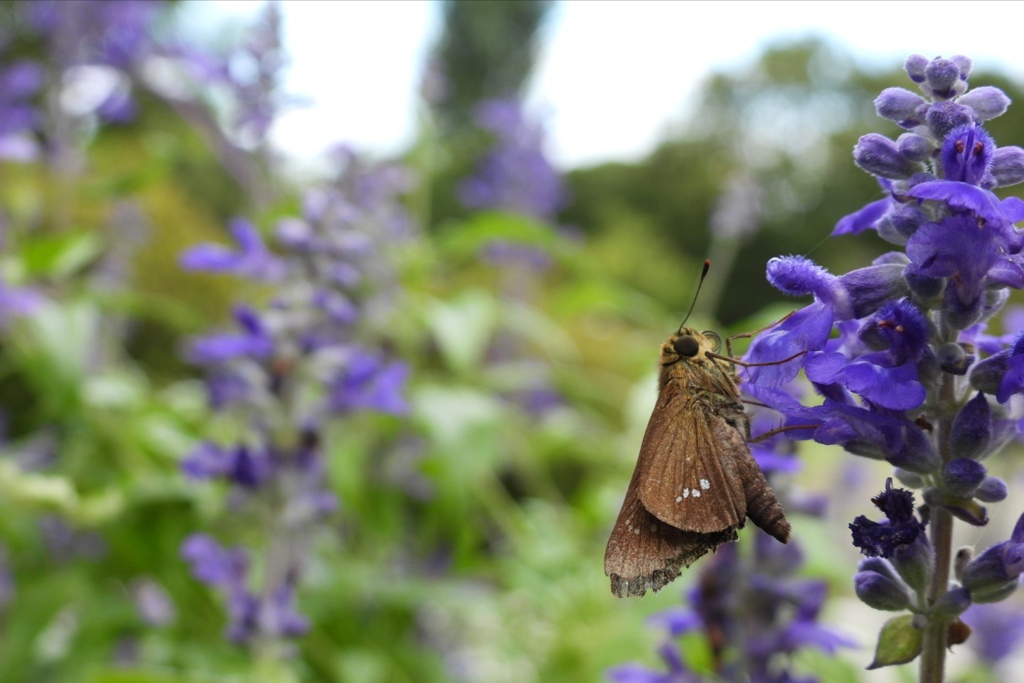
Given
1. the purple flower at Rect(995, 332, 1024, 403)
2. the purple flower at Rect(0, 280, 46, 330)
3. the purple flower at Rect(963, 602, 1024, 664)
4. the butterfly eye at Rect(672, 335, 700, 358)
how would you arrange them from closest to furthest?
1. the purple flower at Rect(995, 332, 1024, 403)
2. the butterfly eye at Rect(672, 335, 700, 358)
3. the purple flower at Rect(0, 280, 46, 330)
4. the purple flower at Rect(963, 602, 1024, 664)

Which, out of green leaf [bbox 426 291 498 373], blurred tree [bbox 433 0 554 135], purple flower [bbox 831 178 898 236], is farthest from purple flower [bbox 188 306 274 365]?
blurred tree [bbox 433 0 554 135]

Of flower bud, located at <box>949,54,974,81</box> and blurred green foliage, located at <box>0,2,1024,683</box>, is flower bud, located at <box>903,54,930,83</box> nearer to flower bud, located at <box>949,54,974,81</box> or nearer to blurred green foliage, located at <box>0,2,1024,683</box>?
flower bud, located at <box>949,54,974,81</box>

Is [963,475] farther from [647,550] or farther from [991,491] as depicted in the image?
[647,550]

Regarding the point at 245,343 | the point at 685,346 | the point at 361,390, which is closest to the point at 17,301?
the point at 245,343

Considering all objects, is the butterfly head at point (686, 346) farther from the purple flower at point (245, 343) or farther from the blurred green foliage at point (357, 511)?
the purple flower at point (245, 343)

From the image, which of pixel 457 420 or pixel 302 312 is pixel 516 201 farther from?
pixel 302 312

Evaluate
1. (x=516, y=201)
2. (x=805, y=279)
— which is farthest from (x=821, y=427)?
(x=516, y=201)

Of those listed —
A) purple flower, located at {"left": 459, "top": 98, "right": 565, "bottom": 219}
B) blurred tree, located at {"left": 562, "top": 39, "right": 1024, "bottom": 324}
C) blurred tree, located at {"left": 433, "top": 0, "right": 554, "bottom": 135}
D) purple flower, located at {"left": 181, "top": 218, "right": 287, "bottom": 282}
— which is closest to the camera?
purple flower, located at {"left": 181, "top": 218, "right": 287, "bottom": 282}

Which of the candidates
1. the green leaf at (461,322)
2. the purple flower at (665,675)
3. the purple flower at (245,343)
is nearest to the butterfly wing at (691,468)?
the purple flower at (665,675)
